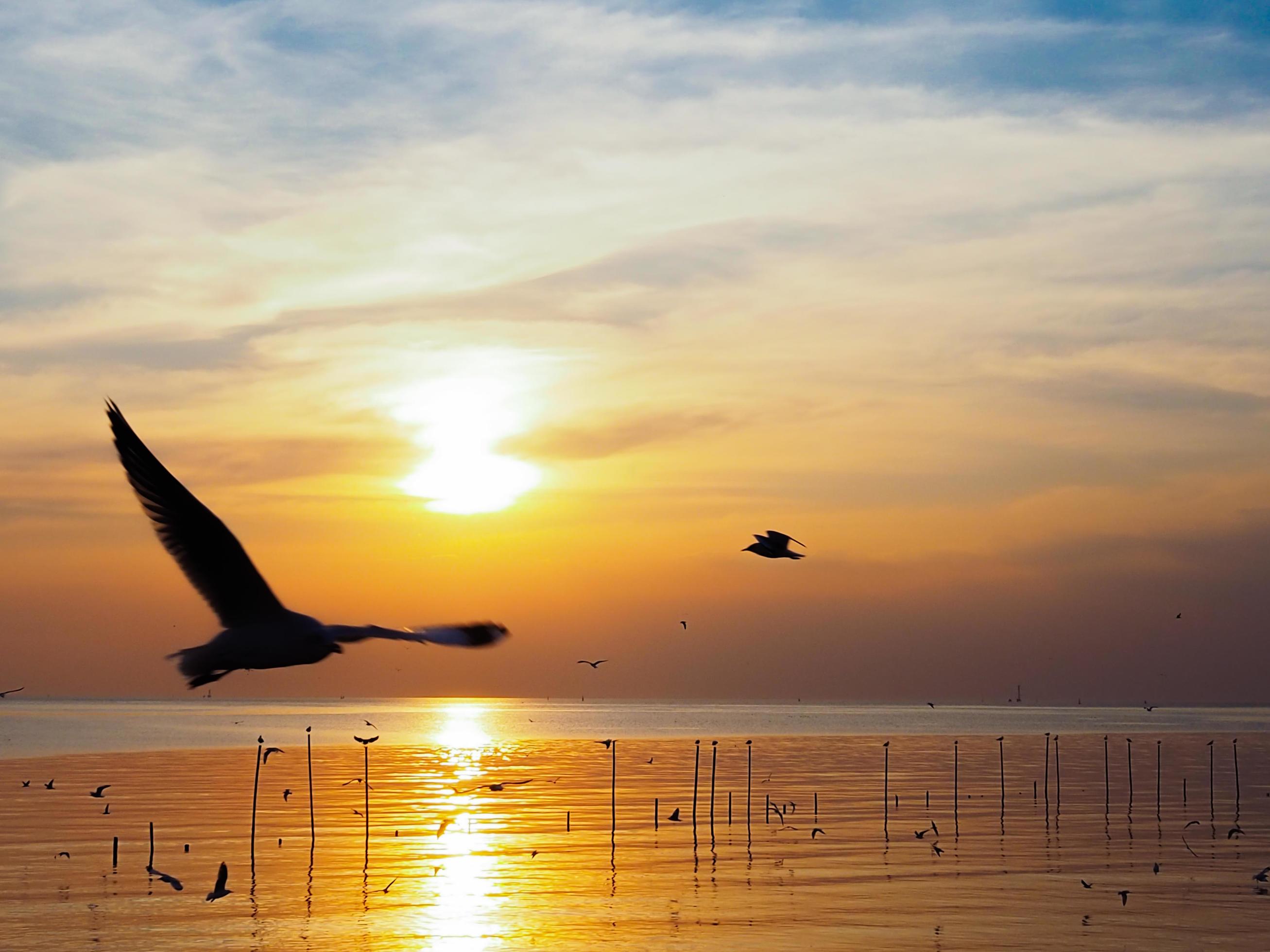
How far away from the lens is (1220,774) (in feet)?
325

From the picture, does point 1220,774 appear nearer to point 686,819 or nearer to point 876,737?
point 686,819

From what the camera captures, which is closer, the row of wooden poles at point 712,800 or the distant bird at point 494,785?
the row of wooden poles at point 712,800

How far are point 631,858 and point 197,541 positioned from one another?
4237 centimetres

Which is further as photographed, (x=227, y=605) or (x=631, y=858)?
(x=631, y=858)

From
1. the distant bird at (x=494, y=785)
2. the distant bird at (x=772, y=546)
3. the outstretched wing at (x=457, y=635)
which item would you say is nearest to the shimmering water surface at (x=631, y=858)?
the distant bird at (x=494, y=785)

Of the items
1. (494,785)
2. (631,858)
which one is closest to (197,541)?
(631,858)

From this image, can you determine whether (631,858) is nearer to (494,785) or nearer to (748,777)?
(494,785)

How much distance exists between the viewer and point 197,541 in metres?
14.4

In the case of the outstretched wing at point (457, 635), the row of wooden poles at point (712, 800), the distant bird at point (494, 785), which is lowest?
the distant bird at point (494, 785)

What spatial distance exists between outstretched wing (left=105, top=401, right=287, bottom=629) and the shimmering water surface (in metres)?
25.8

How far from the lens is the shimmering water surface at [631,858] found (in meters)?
40.0

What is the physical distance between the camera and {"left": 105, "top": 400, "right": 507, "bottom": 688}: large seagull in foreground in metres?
13.9

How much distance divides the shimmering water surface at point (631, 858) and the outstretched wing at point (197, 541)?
25775 millimetres

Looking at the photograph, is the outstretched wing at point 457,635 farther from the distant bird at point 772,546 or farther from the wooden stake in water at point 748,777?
the wooden stake in water at point 748,777
